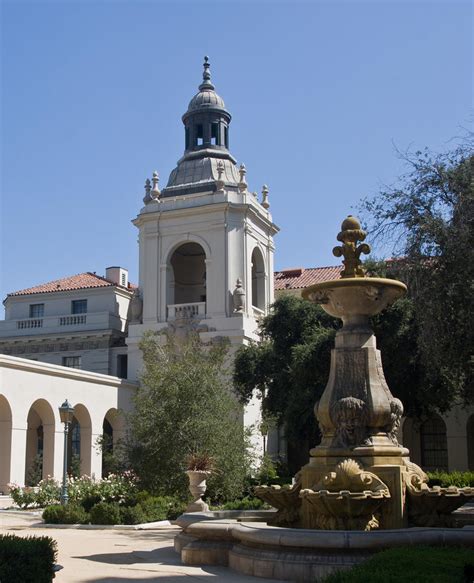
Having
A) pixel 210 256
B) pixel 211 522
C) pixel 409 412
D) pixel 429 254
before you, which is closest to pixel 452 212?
pixel 429 254

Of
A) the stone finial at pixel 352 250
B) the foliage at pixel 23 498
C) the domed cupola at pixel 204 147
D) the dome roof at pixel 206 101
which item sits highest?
the dome roof at pixel 206 101

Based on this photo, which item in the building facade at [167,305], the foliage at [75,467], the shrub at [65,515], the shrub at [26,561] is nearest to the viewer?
the shrub at [26,561]

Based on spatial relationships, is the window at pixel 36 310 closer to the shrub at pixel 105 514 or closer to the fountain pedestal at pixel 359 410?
the shrub at pixel 105 514

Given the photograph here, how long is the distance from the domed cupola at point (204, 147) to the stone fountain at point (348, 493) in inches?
1226

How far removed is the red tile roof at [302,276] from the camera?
48062 millimetres

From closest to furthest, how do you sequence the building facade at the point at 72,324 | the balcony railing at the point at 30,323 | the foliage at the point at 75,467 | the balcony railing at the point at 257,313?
the foliage at the point at 75,467
the balcony railing at the point at 257,313
the building facade at the point at 72,324
the balcony railing at the point at 30,323

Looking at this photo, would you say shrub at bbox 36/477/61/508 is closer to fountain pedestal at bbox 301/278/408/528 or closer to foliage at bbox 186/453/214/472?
foliage at bbox 186/453/214/472

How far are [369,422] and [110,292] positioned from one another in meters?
34.1

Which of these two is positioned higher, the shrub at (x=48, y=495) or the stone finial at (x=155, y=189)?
the stone finial at (x=155, y=189)

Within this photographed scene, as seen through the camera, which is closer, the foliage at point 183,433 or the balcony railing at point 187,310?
the foliage at point 183,433

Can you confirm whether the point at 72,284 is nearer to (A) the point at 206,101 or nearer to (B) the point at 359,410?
(A) the point at 206,101

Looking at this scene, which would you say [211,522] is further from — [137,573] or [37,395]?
[37,395]

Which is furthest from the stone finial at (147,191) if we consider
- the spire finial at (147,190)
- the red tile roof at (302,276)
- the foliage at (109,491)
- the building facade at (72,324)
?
the foliage at (109,491)

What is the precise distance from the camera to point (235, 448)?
24.3m
